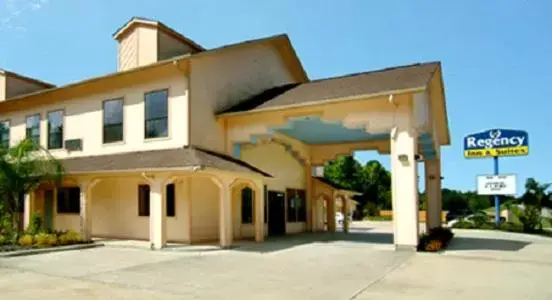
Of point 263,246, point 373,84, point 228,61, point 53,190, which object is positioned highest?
point 228,61

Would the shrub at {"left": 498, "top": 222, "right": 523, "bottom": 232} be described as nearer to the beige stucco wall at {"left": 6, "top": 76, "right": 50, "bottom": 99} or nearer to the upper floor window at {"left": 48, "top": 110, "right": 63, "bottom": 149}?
the upper floor window at {"left": 48, "top": 110, "right": 63, "bottom": 149}

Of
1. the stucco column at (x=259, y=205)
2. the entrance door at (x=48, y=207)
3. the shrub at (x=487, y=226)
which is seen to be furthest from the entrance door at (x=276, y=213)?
the shrub at (x=487, y=226)

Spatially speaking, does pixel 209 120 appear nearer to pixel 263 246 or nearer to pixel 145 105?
pixel 145 105

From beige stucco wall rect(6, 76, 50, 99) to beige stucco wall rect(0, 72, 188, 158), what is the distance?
2.39m

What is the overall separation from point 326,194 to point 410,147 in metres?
10.3

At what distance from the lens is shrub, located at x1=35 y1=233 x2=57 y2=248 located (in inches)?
585

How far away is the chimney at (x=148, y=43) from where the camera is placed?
19.7 m

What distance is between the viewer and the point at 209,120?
676 inches

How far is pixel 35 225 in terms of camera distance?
16.7 m

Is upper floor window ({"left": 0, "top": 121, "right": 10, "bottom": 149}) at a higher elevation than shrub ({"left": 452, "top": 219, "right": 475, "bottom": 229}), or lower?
higher

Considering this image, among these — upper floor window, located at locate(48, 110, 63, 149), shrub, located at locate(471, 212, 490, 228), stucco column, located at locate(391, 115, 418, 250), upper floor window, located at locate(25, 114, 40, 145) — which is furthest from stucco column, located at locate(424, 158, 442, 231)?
upper floor window, located at locate(25, 114, 40, 145)

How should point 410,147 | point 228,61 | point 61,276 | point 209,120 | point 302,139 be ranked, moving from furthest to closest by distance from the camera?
point 302,139
point 228,61
point 209,120
point 410,147
point 61,276

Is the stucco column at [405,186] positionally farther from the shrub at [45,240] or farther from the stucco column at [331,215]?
the shrub at [45,240]

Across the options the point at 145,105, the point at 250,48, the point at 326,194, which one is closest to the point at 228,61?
the point at 250,48
